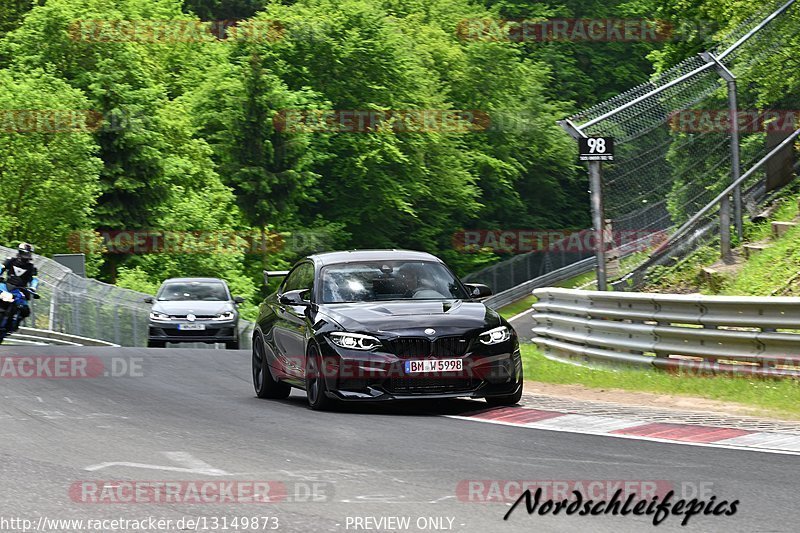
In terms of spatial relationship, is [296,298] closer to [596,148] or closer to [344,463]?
[344,463]

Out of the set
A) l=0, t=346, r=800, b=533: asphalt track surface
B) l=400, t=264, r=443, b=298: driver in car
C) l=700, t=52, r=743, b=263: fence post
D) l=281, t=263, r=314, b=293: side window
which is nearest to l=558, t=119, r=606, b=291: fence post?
l=700, t=52, r=743, b=263: fence post

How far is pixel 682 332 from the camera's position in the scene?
15.8m

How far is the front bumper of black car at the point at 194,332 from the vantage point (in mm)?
29703

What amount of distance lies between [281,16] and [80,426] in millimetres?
59605

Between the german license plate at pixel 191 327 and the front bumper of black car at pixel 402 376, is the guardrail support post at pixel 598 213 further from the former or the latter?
the german license plate at pixel 191 327

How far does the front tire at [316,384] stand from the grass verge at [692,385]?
3.74 metres

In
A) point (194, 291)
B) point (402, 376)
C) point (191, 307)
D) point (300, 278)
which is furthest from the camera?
point (194, 291)

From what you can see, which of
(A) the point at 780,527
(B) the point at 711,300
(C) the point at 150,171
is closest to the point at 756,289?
(B) the point at 711,300

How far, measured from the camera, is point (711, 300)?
49.6 feet

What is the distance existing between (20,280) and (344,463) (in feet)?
55.4

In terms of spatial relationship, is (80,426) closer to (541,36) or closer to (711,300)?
(711,300)

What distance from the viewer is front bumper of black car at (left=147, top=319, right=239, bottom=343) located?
29.7 metres

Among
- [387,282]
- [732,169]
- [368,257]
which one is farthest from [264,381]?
[732,169]

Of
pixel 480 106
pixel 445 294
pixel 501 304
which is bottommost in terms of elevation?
pixel 501 304
